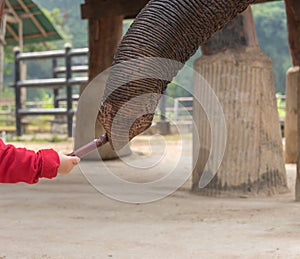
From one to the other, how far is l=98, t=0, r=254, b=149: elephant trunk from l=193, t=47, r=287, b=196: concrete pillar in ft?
5.66

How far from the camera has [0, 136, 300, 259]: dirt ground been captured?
2152 millimetres

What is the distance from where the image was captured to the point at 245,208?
3143 millimetres

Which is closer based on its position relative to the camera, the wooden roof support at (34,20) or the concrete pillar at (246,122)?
the concrete pillar at (246,122)

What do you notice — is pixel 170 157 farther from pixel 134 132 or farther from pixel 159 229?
pixel 134 132

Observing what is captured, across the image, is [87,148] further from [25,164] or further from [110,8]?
[110,8]

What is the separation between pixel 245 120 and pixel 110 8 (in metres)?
2.31

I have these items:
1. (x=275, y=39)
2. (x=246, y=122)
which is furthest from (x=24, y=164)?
(x=275, y=39)

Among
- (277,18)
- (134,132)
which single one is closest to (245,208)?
(134,132)

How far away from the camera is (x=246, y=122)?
3611 millimetres

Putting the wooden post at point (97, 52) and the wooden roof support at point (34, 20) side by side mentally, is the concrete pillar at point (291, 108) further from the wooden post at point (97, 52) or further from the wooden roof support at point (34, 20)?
the wooden roof support at point (34, 20)

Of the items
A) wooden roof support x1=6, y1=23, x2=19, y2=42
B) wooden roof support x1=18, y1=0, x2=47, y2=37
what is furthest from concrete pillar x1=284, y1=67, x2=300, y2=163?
wooden roof support x1=6, y1=23, x2=19, y2=42

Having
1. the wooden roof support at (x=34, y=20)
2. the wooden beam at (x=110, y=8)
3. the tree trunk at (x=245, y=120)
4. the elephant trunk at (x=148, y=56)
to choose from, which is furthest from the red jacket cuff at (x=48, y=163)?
the wooden roof support at (x=34, y=20)

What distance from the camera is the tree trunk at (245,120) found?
362 centimetres

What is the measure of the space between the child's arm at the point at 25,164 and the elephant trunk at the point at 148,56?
215mm
